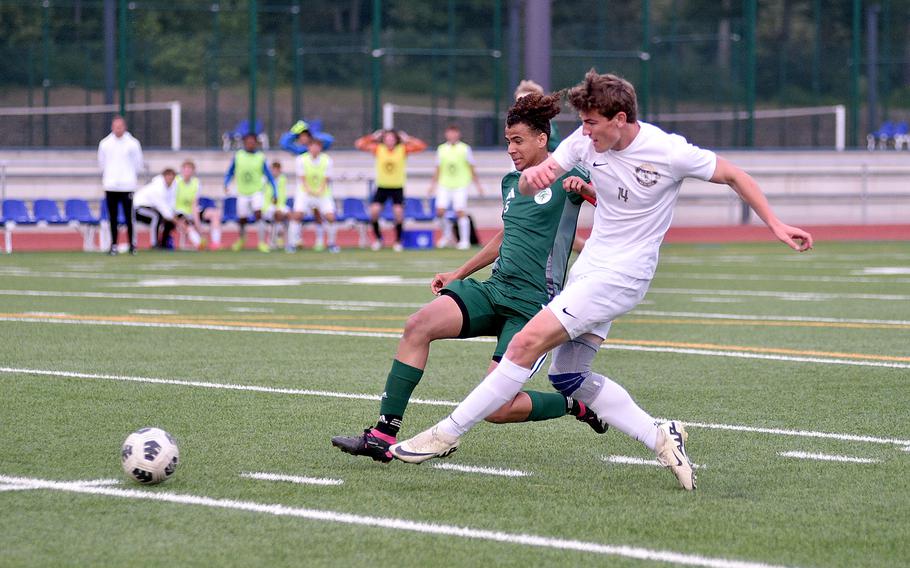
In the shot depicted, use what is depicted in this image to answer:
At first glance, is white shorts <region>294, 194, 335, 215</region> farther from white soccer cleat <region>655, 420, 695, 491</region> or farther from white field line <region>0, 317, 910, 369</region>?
white soccer cleat <region>655, 420, 695, 491</region>

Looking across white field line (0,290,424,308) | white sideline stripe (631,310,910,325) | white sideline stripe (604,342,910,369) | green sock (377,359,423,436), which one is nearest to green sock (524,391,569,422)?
green sock (377,359,423,436)

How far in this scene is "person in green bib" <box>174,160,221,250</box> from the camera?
1022 inches

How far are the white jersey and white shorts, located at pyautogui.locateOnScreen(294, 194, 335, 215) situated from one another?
2060cm

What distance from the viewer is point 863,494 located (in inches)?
243

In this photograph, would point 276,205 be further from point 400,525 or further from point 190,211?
point 400,525

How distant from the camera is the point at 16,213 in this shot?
25.8 meters

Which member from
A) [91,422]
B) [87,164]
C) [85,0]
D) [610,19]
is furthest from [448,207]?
[610,19]

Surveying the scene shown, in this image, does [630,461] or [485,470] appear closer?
[485,470]

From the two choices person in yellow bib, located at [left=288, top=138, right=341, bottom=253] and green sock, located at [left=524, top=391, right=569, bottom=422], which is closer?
green sock, located at [left=524, top=391, right=569, bottom=422]

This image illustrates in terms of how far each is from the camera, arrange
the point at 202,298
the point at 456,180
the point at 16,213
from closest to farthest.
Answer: the point at 202,298 → the point at 16,213 → the point at 456,180

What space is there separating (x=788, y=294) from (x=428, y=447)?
11372mm

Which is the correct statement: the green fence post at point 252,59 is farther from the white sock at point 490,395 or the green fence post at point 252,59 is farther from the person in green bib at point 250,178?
the white sock at point 490,395

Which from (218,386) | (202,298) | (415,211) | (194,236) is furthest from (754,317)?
(415,211)

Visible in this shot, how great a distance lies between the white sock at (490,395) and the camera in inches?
254
